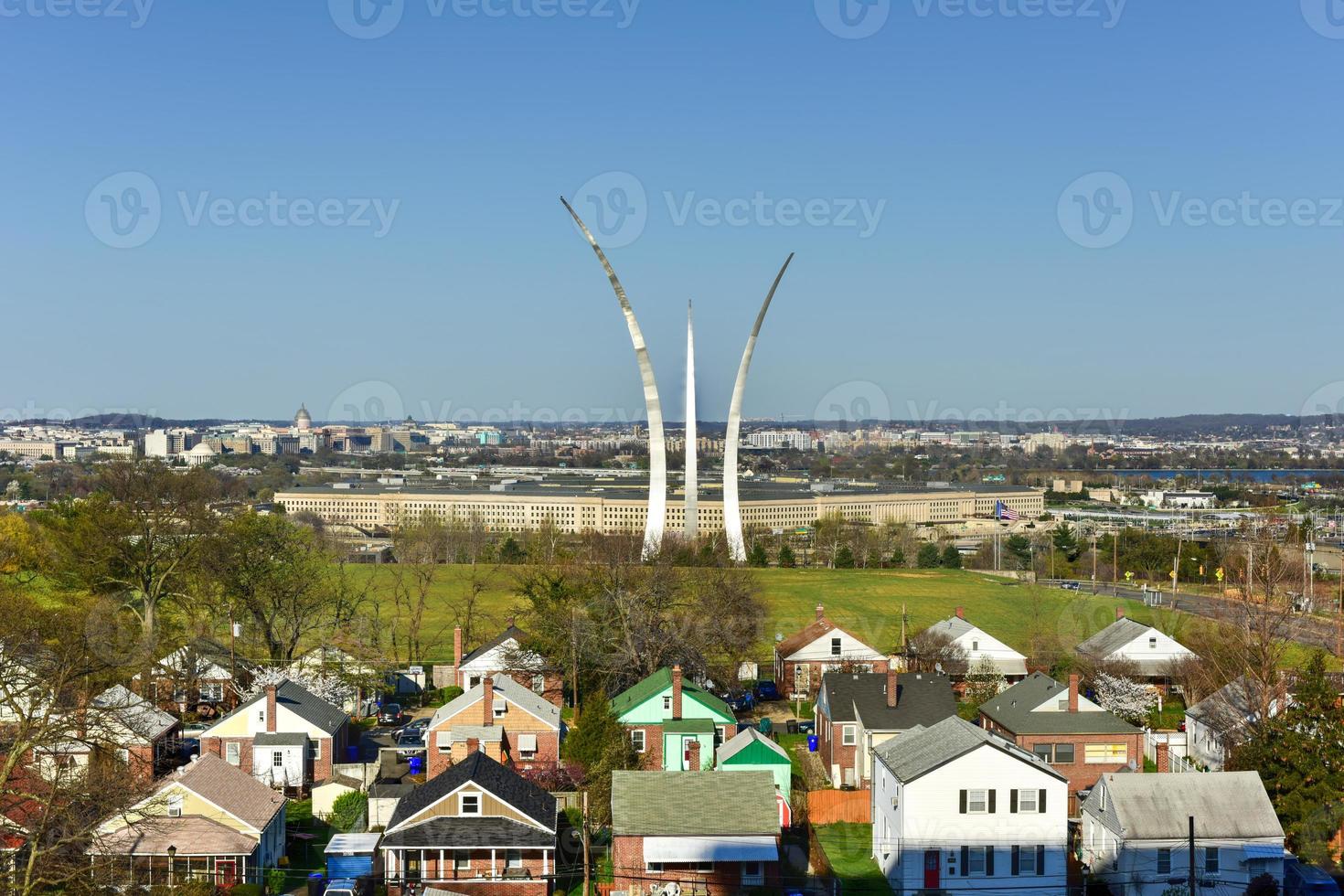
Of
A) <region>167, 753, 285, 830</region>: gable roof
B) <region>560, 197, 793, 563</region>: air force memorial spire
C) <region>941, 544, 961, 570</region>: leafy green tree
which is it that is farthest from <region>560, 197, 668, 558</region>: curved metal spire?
<region>167, 753, 285, 830</region>: gable roof

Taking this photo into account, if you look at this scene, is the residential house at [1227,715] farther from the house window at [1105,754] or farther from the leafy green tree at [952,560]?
the leafy green tree at [952,560]

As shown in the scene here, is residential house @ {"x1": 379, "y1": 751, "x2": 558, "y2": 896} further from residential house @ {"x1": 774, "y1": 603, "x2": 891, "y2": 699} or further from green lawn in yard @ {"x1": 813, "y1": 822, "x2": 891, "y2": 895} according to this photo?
residential house @ {"x1": 774, "y1": 603, "x2": 891, "y2": 699}

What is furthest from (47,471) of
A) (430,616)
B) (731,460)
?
(430,616)

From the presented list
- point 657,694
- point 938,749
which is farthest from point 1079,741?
point 657,694

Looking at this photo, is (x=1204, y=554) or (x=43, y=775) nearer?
(x=43, y=775)

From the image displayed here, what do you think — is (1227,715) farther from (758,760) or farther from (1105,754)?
(758,760)

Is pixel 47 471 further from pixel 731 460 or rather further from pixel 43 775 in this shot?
pixel 43 775
